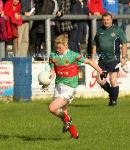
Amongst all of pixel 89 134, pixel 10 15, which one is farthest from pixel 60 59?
pixel 10 15

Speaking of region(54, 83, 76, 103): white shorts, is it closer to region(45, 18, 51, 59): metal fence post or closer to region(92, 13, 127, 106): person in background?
region(92, 13, 127, 106): person in background

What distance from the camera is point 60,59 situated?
1191 cm

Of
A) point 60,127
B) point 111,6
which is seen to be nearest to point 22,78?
point 111,6

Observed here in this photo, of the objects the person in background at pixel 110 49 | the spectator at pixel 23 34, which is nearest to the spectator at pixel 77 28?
the spectator at pixel 23 34

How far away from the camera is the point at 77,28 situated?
69.7ft

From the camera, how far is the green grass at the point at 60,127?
10914mm

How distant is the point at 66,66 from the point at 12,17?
27.6 feet

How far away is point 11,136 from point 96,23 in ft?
35.2

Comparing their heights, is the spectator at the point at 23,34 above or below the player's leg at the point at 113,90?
above

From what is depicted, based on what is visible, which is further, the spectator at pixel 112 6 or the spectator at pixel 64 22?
the spectator at pixel 112 6

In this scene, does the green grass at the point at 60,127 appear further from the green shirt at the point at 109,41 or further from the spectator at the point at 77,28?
the spectator at the point at 77,28

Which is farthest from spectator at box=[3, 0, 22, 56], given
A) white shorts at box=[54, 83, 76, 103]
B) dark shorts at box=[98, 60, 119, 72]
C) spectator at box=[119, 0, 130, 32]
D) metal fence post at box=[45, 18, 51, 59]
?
white shorts at box=[54, 83, 76, 103]

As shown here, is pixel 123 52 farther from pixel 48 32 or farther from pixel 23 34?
pixel 23 34

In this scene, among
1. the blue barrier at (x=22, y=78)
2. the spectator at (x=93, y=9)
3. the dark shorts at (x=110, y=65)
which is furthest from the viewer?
the spectator at (x=93, y=9)
